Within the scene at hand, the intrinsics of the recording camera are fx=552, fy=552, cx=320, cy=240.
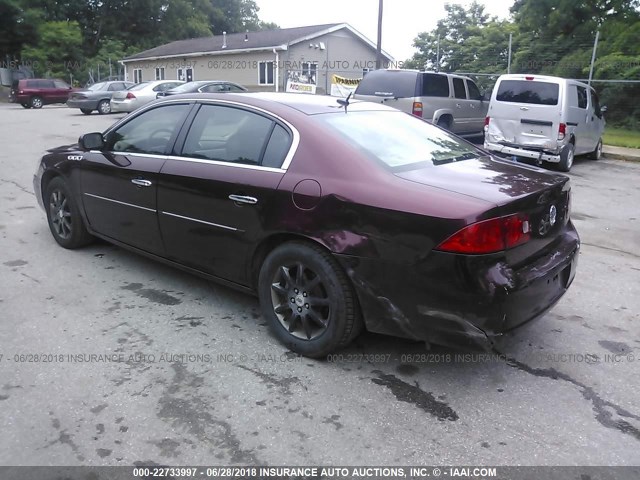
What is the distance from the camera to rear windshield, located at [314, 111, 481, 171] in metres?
3.50

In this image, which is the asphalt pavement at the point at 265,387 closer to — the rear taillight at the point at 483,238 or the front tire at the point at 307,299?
the front tire at the point at 307,299

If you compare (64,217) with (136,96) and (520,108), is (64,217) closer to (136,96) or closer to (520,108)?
(520,108)

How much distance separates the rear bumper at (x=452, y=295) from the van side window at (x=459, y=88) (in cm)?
1077

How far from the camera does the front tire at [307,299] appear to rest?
3229 mm

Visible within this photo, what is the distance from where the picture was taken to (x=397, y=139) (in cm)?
380

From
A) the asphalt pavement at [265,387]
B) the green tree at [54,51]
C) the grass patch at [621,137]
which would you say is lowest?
the asphalt pavement at [265,387]

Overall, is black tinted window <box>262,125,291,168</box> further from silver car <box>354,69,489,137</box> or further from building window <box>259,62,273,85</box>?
building window <box>259,62,273,85</box>

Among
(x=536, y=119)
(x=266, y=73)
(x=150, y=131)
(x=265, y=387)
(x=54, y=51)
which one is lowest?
(x=265, y=387)

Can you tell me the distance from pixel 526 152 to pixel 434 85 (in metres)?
2.63

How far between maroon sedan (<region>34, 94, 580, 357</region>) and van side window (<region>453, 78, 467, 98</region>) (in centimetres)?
950

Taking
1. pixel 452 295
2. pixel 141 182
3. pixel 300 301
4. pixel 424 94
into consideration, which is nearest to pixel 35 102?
pixel 424 94

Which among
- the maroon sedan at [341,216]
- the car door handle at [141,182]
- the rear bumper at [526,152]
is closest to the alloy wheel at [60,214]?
the maroon sedan at [341,216]

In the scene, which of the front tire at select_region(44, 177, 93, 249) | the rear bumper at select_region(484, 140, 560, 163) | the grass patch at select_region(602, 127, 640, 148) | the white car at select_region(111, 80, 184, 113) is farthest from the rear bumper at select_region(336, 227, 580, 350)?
the white car at select_region(111, 80, 184, 113)

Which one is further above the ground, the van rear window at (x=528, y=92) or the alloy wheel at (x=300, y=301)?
the van rear window at (x=528, y=92)
